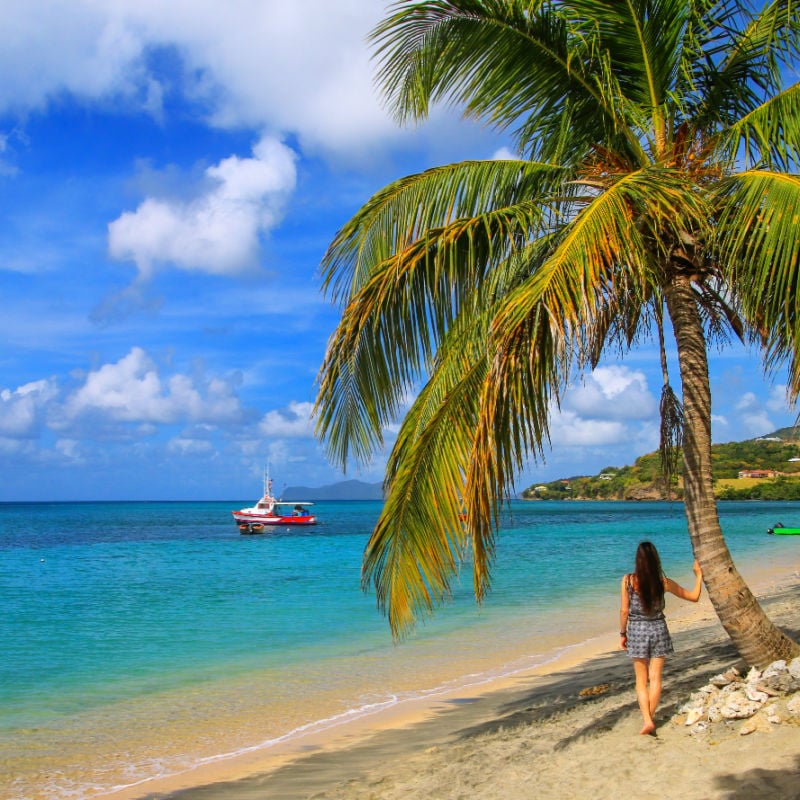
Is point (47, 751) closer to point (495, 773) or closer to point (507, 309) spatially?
point (495, 773)

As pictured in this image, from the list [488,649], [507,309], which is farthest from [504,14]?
[488,649]

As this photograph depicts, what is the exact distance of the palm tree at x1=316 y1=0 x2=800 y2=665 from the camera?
186 inches

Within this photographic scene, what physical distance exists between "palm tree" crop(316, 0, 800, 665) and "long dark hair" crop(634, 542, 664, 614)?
42cm

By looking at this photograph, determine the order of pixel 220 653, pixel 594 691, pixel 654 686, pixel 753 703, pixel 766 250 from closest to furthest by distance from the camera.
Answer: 1. pixel 766 250
2. pixel 753 703
3. pixel 654 686
4. pixel 594 691
5. pixel 220 653

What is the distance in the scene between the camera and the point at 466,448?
546 cm

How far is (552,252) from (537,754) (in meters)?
3.70

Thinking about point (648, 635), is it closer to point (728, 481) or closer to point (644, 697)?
point (644, 697)

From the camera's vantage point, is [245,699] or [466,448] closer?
[466,448]

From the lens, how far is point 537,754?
5.80m

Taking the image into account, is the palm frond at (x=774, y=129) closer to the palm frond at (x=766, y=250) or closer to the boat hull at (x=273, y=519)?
the palm frond at (x=766, y=250)

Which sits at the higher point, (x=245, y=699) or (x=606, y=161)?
(x=606, y=161)

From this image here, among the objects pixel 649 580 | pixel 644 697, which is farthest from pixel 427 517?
pixel 644 697

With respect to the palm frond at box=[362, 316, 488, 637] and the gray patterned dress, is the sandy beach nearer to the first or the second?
the gray patterned dress

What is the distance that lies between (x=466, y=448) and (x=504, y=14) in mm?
3469
